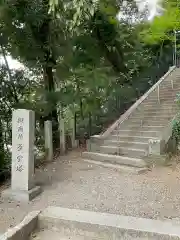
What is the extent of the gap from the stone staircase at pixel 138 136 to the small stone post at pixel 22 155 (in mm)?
2514

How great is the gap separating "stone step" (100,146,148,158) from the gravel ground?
2.97 ft

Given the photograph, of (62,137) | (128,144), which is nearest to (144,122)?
(128,144)

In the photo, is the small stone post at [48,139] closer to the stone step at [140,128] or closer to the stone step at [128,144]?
the stone step at [128,144]

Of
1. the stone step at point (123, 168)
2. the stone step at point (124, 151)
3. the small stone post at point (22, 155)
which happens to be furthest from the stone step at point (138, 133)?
the small stone post at point (22, 155)

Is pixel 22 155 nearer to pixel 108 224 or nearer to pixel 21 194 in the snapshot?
pixel 21 194

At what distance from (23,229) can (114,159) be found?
416 centimetres

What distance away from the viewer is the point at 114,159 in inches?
302

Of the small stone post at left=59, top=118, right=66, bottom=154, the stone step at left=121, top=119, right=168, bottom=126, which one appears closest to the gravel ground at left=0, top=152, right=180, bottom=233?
the small stone post at left=59, top=118, right=66, bottom=154

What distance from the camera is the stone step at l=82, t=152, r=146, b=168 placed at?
710 cm

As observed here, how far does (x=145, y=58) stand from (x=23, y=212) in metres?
10.4

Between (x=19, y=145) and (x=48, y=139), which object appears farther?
(x=48, y=139)

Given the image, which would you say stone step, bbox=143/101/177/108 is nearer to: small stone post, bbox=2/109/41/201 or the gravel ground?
the gravel ground

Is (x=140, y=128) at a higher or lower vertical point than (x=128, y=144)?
higher

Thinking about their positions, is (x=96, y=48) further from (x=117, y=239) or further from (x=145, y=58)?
(x=117, y=239)
